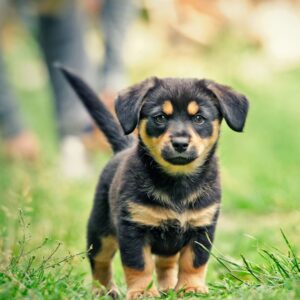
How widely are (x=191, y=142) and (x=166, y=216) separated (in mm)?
331

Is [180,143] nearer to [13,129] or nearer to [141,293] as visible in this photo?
[141,293]

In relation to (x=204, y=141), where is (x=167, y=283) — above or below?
below

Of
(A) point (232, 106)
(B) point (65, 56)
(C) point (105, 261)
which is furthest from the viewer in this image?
(B) point (65, 56)

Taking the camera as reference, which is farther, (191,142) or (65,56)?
(65,56)

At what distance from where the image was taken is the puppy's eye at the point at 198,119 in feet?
12.2

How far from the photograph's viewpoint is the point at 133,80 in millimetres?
11633

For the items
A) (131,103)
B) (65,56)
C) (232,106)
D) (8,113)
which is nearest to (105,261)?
(131,103)

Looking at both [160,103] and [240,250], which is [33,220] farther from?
[160,103]

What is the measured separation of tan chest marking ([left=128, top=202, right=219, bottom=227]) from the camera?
3.59 metres

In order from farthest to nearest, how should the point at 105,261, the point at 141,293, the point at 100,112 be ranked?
1. the point at 100,112
2. the point at 105,261
3. the point at 141,293

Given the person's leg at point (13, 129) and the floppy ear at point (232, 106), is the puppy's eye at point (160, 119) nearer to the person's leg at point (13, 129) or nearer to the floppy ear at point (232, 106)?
the floppy ear at point (232, 106)

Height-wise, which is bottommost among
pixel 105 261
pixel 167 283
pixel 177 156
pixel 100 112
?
pixel 167 283

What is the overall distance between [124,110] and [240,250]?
1.40 meters

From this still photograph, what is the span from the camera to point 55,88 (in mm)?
7172
